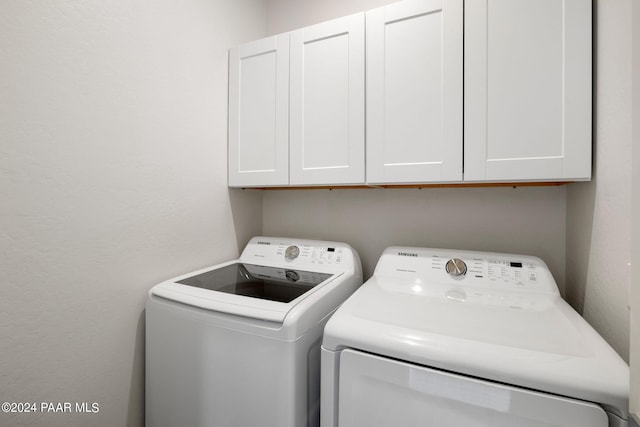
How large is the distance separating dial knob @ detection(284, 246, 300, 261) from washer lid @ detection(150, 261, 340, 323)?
8 centimetres

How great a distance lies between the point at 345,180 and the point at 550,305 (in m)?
0.93

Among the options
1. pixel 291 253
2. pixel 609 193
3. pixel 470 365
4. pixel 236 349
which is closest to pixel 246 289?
pixel 236 349

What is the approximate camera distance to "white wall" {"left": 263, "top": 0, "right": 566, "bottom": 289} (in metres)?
1.31

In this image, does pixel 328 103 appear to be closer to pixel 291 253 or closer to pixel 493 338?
pixel 291 253

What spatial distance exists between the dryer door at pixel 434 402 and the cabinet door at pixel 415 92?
77cm

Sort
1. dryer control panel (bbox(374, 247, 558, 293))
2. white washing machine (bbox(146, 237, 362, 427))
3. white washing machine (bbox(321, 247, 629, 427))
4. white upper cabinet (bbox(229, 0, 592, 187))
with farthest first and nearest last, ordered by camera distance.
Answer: dryer control panel (bbox(374, 247, 558, 293)), white upper cabinet (bbox(229, 0, 592, 187)), white washing machine (bbox(146, 237, 362, 427)), white washing machine (bbox(321, 247, 629, 427))

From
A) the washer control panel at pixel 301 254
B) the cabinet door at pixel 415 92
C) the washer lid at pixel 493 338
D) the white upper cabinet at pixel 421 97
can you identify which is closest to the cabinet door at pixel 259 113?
the white upper cabinet at pixel 421 97

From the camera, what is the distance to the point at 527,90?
1047mm

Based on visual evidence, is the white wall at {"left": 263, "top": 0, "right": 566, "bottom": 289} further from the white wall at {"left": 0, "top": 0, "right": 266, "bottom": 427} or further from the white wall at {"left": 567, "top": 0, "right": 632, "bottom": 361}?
the white wall at {"left": 0, "top": 0, "right": 266, "bottom": 427}

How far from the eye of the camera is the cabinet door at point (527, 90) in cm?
98

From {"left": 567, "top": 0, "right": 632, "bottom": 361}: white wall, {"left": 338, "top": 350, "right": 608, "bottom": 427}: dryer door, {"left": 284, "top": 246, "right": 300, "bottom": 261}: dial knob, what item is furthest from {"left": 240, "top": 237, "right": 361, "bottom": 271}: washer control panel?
{"left": 567, "top": 0, "right": 632, "bottom": 361}: white wall

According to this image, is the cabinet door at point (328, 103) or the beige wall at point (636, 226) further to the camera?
the cabinet door at point (328, 103)

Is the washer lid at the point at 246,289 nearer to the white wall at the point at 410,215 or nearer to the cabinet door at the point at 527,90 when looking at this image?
the white wall at the point at 410,215

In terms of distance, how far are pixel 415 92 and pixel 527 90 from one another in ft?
1.34
